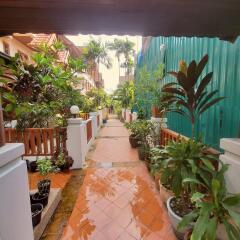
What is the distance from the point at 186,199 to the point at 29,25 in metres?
2.73

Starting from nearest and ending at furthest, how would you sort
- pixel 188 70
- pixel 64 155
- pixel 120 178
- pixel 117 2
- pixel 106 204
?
pixel 117 2
pixel 188 70
pixel 106 204
pixel 120 178
pixel 64 155

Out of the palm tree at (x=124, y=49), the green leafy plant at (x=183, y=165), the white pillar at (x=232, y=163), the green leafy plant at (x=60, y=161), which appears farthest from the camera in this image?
the palm tree at (x=124, y=49)

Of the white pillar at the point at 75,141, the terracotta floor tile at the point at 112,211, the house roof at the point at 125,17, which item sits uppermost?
the house roof at the point at 125,17

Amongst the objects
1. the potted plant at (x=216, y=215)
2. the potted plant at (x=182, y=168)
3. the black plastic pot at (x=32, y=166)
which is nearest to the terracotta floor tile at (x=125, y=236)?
the potted plant at (x=182, y=168)

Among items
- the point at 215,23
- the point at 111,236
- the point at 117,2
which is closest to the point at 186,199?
the point at 111,236

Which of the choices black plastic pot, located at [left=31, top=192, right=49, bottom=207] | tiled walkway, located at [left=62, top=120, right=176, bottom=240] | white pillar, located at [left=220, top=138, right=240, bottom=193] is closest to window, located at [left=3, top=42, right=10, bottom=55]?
→ tiled walkway, located at [left=62, top=120, right=176, bottom=240]

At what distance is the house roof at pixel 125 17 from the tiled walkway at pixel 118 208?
7.92ft

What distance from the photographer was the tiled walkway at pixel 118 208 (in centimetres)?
223

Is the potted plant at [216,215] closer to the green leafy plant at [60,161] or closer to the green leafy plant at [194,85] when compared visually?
the green leafy plant at [194,85]

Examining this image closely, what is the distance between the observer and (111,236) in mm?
2180

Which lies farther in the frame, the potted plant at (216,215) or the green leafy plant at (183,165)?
the green leafy plant at (183,165)

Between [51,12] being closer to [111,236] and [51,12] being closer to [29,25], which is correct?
[29,25]

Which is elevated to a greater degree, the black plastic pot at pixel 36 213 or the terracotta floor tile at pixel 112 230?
the black plastic pot at pixel 36 213

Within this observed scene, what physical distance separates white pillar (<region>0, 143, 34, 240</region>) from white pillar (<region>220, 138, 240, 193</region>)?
1926mm
